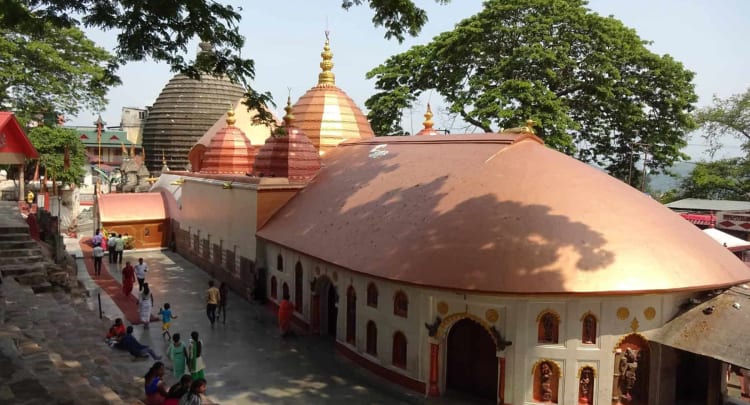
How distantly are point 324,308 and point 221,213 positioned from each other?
27.8 feet

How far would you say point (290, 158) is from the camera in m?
19.7

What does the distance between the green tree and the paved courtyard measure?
52.6 ft

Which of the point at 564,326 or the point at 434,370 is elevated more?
the point at 564,326

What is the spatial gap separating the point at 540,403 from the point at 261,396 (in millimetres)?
5615

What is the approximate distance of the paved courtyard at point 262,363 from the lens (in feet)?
38.0

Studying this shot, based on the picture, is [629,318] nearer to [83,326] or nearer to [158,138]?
[83,326]

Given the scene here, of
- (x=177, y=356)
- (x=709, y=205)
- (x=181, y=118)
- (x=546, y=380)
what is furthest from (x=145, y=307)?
(x=709, y=205)

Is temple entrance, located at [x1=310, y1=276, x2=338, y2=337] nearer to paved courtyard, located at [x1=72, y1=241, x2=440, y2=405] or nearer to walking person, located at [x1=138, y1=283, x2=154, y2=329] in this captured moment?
paved courtyard, located at [x1=72, y1=241, x2=440, y2=405]

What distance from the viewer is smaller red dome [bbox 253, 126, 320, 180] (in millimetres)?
19719

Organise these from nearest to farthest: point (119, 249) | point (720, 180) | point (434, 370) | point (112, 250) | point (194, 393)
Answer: point (194, 393)
point (434, 370)
point (119, 249)
point (112, 250)
point (720, 180)

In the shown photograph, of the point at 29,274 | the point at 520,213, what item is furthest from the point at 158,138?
the point at 520,213

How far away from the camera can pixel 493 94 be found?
27.0 meters

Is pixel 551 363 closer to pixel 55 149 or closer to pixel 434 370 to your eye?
pixel 434 370

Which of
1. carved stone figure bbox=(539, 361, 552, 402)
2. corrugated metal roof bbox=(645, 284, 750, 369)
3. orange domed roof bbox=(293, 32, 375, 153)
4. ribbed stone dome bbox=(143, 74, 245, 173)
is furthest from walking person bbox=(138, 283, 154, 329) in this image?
ribbed stone dome bbox=(143, 74, 245, 173)
